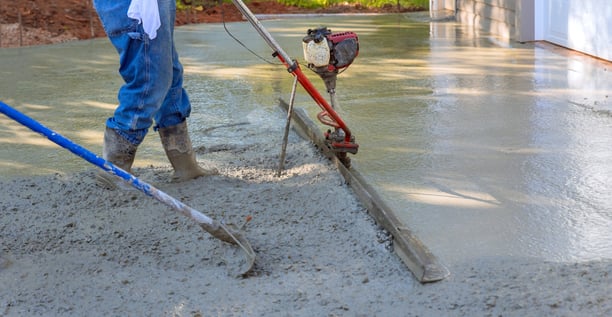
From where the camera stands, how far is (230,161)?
4730 mm

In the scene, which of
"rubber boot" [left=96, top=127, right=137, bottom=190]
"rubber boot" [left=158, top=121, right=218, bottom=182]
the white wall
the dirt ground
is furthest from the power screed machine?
the dirt ground

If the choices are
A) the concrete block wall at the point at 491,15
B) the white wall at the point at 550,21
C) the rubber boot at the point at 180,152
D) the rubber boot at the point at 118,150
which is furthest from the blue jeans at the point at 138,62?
the concrete block wall at the point at 491,15

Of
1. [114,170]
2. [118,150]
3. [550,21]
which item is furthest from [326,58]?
[550,21]

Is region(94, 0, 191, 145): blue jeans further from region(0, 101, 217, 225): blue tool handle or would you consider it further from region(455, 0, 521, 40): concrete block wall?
region(455, 0, 521, 40): concrete block wall

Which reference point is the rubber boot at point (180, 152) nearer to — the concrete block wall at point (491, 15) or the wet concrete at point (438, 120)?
the wet concrete at point (438, 120)

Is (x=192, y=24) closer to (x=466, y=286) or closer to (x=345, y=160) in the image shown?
(x=345, y=160)

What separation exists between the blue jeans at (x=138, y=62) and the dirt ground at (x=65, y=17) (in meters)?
6.05

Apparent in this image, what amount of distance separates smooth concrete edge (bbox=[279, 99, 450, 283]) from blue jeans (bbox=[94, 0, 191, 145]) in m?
0.98

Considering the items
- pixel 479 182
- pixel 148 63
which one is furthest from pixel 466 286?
pixel 148 63

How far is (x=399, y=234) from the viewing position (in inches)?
127

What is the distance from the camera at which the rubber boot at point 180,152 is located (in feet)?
14.2

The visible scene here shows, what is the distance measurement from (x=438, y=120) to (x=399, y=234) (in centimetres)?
222

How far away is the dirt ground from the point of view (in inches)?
388

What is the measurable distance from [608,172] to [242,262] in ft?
6.41
